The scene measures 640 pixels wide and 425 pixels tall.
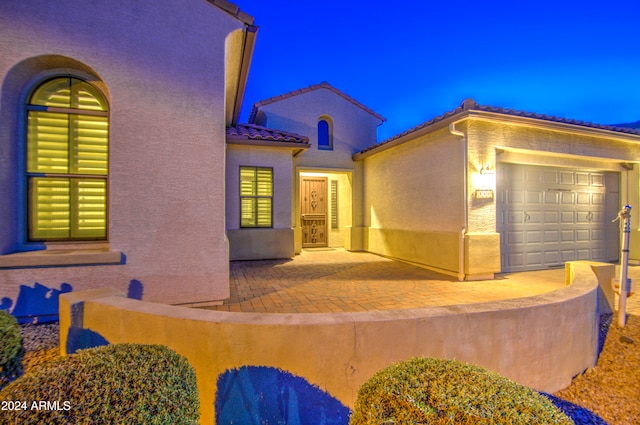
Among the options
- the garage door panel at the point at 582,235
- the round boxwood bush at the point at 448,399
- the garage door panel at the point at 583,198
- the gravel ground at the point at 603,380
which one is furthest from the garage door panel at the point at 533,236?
the round boxwood bush at the point at 448,399

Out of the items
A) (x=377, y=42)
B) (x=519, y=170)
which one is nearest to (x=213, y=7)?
(x=519, y=170)

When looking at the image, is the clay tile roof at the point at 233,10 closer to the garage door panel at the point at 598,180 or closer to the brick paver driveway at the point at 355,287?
the brick paver driveway at the point at 355,287

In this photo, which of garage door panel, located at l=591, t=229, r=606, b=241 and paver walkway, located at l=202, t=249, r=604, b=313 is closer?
paver walkway, located at l=202, t=249, r=604, b=313

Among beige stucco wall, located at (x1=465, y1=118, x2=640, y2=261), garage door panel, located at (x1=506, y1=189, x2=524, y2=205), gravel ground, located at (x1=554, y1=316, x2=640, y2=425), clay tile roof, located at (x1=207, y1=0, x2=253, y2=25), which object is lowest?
gravel ground, located at (x1=554, y1=316, x2=640, y2=425)

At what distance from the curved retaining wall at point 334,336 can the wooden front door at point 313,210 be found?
28.8 feet

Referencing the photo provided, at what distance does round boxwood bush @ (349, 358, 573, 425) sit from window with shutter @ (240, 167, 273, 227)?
7653mm

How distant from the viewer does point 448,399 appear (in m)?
1.38

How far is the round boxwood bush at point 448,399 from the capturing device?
1.29 metres

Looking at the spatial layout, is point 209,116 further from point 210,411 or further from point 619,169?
point 619,169

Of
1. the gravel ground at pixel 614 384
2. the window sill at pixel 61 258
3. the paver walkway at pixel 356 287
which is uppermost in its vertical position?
the window sill at pixel 61 258

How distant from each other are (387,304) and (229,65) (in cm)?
557

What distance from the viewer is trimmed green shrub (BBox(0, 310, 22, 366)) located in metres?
2.15

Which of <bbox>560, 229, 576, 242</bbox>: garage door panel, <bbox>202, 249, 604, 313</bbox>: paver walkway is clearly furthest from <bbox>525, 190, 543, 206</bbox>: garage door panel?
<bbox>202, 249, 604, 313</bbox>: paver walkway

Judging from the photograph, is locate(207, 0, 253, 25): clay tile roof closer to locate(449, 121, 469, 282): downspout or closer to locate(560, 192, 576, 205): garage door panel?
locate(449, 121, 469, 282): downspout
